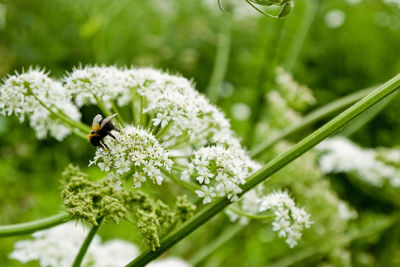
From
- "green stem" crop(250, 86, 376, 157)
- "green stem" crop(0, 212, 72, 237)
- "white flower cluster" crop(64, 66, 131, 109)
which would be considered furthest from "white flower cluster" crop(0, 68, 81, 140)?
"green stem" crop(250, 86, 376, 157)

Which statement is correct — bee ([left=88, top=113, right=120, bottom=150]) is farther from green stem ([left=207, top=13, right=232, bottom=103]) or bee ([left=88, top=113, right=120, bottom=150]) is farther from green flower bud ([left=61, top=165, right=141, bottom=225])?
green stem ([left=207, top=13, right=232, bottom=103])

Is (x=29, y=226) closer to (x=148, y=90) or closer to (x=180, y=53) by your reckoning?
(x=148, y=90)

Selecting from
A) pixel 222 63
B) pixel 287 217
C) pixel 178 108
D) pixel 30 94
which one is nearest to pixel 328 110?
pixel 287 217

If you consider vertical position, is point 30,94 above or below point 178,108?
above

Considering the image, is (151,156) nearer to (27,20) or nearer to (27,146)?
(27,146)

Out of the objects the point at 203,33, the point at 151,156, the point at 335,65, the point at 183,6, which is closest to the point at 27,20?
the point at 203,33
